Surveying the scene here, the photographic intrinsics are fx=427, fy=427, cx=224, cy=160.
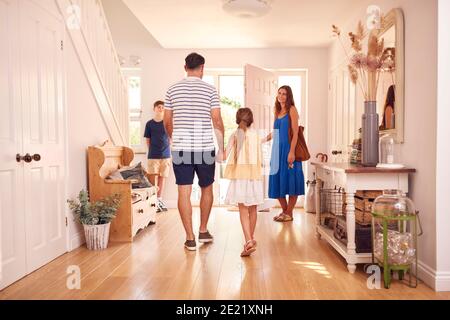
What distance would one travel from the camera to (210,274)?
2.89 m

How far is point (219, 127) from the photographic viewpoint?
3.67 m

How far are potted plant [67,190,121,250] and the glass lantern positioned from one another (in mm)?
2195

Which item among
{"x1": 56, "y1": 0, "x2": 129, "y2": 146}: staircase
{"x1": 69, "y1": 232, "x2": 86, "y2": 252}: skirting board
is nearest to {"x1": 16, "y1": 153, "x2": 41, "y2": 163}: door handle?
{"x1": 69, "y1": 232, "x2": 86, "y2": 252}: skirting board

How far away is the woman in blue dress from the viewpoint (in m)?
4.80

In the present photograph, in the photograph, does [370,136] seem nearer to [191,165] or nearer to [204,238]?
[191,165]

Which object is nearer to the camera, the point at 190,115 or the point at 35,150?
the point at 35,150

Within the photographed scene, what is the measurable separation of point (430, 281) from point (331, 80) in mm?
3901

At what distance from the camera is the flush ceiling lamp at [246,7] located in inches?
162

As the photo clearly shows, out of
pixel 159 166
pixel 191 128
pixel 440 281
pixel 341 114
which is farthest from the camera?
pixel 159 166

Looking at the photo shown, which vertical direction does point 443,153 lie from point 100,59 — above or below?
below

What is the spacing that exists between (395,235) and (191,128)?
5.73ft

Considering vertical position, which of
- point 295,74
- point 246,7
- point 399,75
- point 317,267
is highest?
point 246,7

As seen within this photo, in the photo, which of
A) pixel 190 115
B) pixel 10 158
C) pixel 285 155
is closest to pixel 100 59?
pixel 190 115
